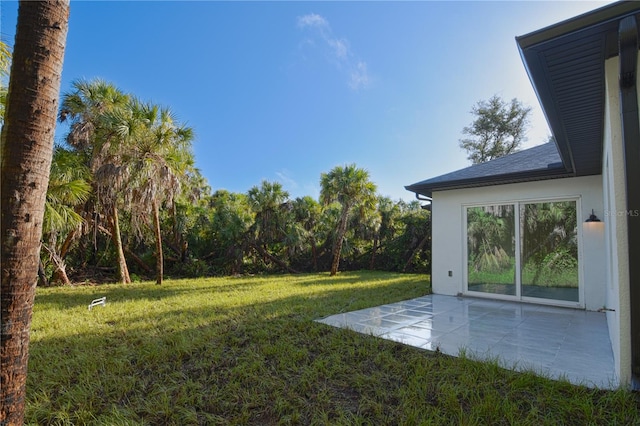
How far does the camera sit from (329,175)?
13.0 m

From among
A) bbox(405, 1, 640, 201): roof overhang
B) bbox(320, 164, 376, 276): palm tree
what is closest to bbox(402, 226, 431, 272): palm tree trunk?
bbox(320, 164, 376, 276): palm tree

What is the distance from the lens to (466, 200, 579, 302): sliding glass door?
681 centimetres

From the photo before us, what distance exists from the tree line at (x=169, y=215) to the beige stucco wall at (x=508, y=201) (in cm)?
461

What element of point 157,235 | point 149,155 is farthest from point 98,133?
point 157,235

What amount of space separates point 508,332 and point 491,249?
3.25 m

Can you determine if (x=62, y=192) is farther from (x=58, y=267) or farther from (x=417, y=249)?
(x=417, y=249)

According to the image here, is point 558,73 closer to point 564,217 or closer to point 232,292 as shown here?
point 564,217

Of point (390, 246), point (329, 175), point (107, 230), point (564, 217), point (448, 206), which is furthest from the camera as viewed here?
point (390, 246)

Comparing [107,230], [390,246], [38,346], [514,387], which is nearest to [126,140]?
[107,230]

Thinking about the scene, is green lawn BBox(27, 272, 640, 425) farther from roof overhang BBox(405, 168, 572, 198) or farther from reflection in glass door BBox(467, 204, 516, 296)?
roof overhang BBox(405, 168, 572, 198)

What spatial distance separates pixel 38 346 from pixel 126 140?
6.12 m

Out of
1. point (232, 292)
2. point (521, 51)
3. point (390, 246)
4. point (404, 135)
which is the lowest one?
point (232, 292)

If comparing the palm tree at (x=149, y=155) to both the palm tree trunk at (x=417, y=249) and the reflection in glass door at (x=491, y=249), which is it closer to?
the reflection in glass door at (x=491, y=249)

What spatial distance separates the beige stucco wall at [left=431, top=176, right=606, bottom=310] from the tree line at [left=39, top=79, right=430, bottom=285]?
182 inches
